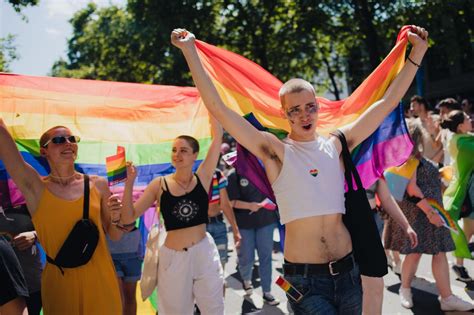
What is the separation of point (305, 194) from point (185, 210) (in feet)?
5.66

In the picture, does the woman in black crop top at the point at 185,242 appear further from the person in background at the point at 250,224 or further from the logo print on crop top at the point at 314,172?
the person in background at the point at 250,224

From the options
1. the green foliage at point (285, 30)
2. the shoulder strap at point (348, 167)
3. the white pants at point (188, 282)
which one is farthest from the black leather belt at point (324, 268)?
the green foliage at point (285, 30)

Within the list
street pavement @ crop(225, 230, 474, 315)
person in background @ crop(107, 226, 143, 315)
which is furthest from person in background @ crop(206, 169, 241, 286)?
person in background @ crop(107, 226, 143, 315)

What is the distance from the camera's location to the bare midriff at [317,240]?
2873 mm

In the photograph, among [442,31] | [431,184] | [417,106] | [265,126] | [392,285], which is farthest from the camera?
[442,31]

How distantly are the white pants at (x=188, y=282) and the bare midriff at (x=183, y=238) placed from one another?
0.12 feet

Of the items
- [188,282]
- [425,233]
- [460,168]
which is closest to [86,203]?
[188,282]

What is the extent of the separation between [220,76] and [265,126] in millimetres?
522

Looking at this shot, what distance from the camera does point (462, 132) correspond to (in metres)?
6.33

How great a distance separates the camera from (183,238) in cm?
434

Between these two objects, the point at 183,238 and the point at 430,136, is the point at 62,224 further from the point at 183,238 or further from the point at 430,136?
the point at 430,136

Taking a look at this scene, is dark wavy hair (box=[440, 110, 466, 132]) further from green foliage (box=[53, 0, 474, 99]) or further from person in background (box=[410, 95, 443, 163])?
green foliage (box=[53, 0, 474, 99])

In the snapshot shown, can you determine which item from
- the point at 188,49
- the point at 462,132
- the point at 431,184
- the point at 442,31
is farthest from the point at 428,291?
the point at 442,31

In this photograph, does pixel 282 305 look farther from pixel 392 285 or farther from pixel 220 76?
pixel 220 76
